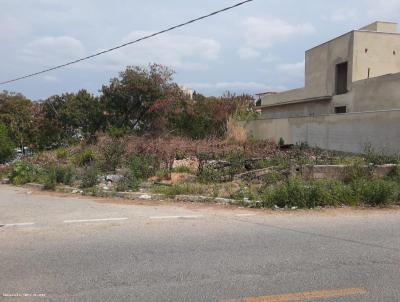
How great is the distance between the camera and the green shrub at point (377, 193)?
1022cm

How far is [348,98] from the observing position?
2659 cm

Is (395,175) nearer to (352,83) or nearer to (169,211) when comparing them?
(169,211)

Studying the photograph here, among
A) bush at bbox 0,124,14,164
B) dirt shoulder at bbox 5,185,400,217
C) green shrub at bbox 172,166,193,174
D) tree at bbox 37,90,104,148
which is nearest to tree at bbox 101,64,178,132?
tree at bbox 37,90,104,148

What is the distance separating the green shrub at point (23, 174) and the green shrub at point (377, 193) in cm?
1192

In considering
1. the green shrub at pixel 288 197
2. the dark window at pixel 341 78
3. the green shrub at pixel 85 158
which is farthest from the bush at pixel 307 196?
the dark window at pixel 341 78

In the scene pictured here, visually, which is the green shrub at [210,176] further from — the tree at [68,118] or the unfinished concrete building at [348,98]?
the tree at [68,118]

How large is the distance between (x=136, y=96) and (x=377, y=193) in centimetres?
1947

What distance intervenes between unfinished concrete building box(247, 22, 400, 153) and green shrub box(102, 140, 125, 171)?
1002 centimetres

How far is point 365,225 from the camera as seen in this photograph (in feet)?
26.5

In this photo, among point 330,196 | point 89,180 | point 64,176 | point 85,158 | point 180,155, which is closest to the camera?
point 330,196

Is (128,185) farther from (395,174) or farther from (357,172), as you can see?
(395,174)

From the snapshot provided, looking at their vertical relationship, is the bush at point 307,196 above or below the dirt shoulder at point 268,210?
above

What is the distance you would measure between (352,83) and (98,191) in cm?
1871

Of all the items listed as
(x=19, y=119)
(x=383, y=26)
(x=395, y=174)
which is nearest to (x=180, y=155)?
(x=395, y=174)
